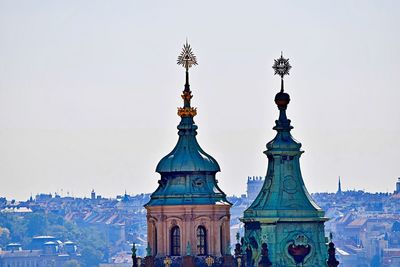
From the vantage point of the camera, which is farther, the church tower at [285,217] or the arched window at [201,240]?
the church tower at [285,217]

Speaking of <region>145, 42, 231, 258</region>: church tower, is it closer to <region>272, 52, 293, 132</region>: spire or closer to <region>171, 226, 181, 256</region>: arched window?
<region>171, 226, 181, 256</region>: arched window

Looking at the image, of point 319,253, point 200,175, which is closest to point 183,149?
point 200,175

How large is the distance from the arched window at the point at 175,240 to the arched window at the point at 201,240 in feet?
1.54

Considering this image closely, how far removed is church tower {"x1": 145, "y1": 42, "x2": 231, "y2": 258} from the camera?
59406 millimetres

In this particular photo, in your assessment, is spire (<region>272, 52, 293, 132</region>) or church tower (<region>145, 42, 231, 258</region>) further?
spire (<region>272, 52, 293, 132</region>)

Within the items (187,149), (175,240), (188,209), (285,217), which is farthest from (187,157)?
(285,217)

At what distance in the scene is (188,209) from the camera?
59375mm

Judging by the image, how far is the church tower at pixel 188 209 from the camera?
5941 centimetres

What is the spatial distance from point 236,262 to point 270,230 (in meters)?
2.94

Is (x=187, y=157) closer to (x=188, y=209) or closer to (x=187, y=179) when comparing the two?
(x=187, y=179)

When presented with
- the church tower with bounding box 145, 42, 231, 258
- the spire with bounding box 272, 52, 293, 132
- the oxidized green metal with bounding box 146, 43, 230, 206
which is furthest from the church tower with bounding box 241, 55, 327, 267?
the oxidized green metal with bounding box 146, 43, 230, 206

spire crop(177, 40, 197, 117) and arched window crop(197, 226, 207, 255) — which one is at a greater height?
spire crop(177, 40, 197, 117)

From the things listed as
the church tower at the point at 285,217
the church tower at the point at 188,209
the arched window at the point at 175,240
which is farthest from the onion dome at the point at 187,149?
the church tower at the point at 285,217

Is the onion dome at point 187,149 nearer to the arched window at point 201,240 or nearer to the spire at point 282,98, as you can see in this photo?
the arched window at point 201,240
